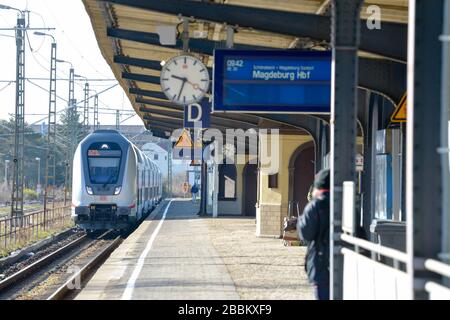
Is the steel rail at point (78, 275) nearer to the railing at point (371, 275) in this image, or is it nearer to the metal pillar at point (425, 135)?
the railing at point (371, 275)

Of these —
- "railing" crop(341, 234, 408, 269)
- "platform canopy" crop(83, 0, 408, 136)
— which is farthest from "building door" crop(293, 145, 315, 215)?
"railing" crop(341, 234, 408, 269)

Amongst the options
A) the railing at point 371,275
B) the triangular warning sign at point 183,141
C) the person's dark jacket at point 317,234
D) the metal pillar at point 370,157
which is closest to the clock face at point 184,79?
the metal pillar at point 370,157

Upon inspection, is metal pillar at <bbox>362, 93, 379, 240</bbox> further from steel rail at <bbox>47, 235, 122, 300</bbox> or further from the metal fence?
the metal fence

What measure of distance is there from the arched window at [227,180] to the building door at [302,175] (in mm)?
10224

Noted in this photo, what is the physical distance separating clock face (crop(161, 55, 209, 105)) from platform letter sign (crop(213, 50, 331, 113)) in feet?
3.45

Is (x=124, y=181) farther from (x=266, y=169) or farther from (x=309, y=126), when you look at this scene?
(x=309, y=126)

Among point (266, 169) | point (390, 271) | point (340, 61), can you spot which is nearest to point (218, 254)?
point (266, 169)

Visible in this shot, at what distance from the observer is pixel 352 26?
29.7ft

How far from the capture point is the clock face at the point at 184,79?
15039 millimetres

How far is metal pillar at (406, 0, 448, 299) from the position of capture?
6.43 meters

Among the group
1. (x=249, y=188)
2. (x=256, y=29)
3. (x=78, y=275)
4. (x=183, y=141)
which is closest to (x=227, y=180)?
(x=249, y=188)

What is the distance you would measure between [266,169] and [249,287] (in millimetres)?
12292

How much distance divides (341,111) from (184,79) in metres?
6.26

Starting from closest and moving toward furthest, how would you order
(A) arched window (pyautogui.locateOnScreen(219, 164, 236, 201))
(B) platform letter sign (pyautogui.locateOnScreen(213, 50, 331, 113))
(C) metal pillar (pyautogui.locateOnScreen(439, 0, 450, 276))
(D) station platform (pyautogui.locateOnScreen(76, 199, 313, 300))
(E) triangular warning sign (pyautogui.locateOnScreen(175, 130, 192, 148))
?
(C) metal pillar (pyautogui.locateOnScreen(439, 0, 450, 276)) → (D) station platform (pyautogui.locateOnScreen(76, 199, 313, 300)) → (B) platform letter sign (pyautogui.locateOnScreen(213, 50, 331, 113)) → (E) triangular warning sign (pyautogui.locateOnScreen(175, 130, 192, 148)) → (A) arched window (pyautogui.locateOnScreen(219, 164, 236, 201))
